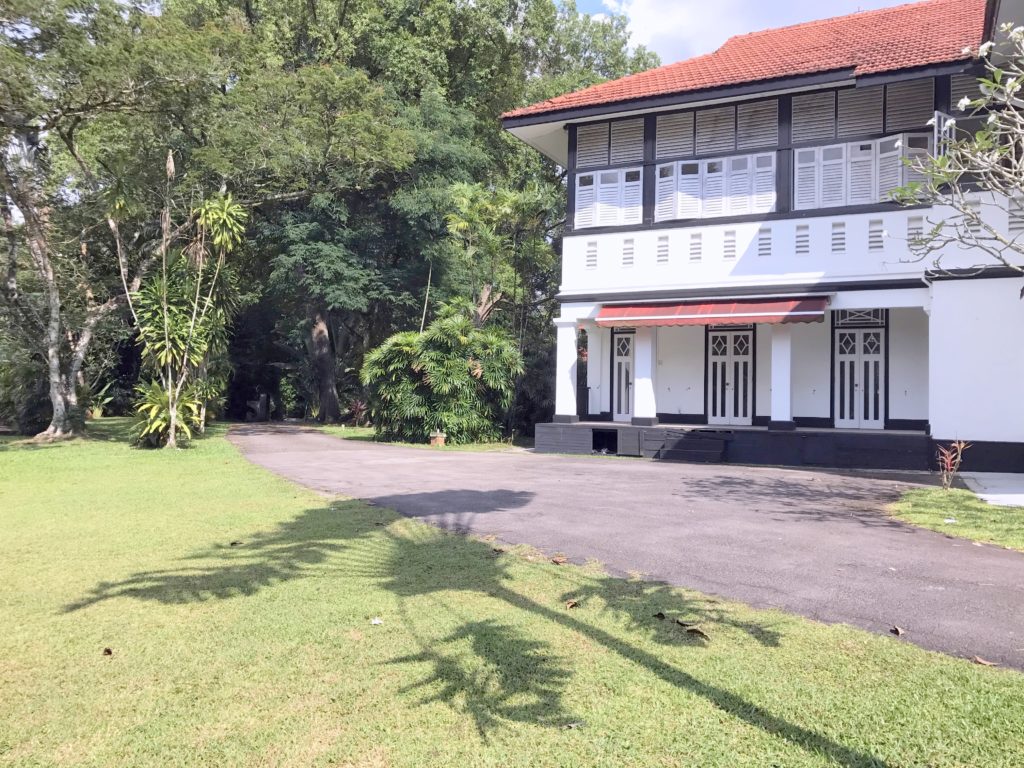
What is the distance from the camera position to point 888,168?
15258 millimetres

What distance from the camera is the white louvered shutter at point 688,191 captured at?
16.8m

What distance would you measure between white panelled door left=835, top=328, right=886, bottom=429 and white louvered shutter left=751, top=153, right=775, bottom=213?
128 inches

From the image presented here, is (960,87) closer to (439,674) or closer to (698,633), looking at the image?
(698,633)

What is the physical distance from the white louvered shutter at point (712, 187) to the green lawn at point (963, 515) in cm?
833

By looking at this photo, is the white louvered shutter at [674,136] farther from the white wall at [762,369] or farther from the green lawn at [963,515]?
the green lawn at [963,515]

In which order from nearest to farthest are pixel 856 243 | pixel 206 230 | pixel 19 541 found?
1. pixel 19 541
2. pixel 856 243
3. pixel 206 230

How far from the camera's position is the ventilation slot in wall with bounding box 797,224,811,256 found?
51.5ft

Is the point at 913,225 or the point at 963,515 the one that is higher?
the point at 913,225

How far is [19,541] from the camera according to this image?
22.2 ft

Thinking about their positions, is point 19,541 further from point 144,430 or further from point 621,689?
point 144,430

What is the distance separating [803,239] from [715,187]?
2216 millimetres

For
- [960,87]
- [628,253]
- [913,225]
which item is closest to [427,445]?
[628,253]

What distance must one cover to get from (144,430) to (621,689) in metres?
14.5

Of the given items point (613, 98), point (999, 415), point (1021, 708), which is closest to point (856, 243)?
point (999, 415)
